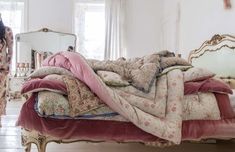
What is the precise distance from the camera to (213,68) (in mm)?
3959

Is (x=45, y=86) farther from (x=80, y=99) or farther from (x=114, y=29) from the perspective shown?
(x=114, y=29)

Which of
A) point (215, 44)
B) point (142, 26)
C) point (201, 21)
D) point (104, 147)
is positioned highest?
point (142, 26)

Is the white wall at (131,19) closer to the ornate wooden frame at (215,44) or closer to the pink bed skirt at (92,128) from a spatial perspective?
the ornate wooden frame at (215,44)

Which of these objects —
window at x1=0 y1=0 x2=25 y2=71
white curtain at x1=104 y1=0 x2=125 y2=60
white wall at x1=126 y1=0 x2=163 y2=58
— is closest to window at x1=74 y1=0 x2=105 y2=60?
white curtain at x1=104 y1=0 x2=125 y2=60

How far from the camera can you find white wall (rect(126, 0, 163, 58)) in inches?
268

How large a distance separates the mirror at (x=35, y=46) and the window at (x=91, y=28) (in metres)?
0.25

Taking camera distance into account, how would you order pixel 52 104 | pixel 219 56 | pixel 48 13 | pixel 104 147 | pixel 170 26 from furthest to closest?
pixel 48 13 → pixel 170 26 → pixel 219 56 → pixel 104 147 → pixel 52 104

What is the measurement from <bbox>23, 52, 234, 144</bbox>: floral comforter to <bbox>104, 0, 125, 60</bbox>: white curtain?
14.0 ft

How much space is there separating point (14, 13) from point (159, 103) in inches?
209

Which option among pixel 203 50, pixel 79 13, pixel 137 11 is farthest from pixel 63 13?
pixel 203 50

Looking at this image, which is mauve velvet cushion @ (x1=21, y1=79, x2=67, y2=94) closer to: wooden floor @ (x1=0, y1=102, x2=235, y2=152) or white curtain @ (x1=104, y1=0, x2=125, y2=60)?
wooden floor @ (x1=0, y1=102, x2=235, y2=152)

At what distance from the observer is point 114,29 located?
6.62 meters

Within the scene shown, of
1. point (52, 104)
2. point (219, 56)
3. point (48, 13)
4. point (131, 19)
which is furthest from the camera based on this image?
point (131, 19)

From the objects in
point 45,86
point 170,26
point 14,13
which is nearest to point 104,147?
point 45,86
